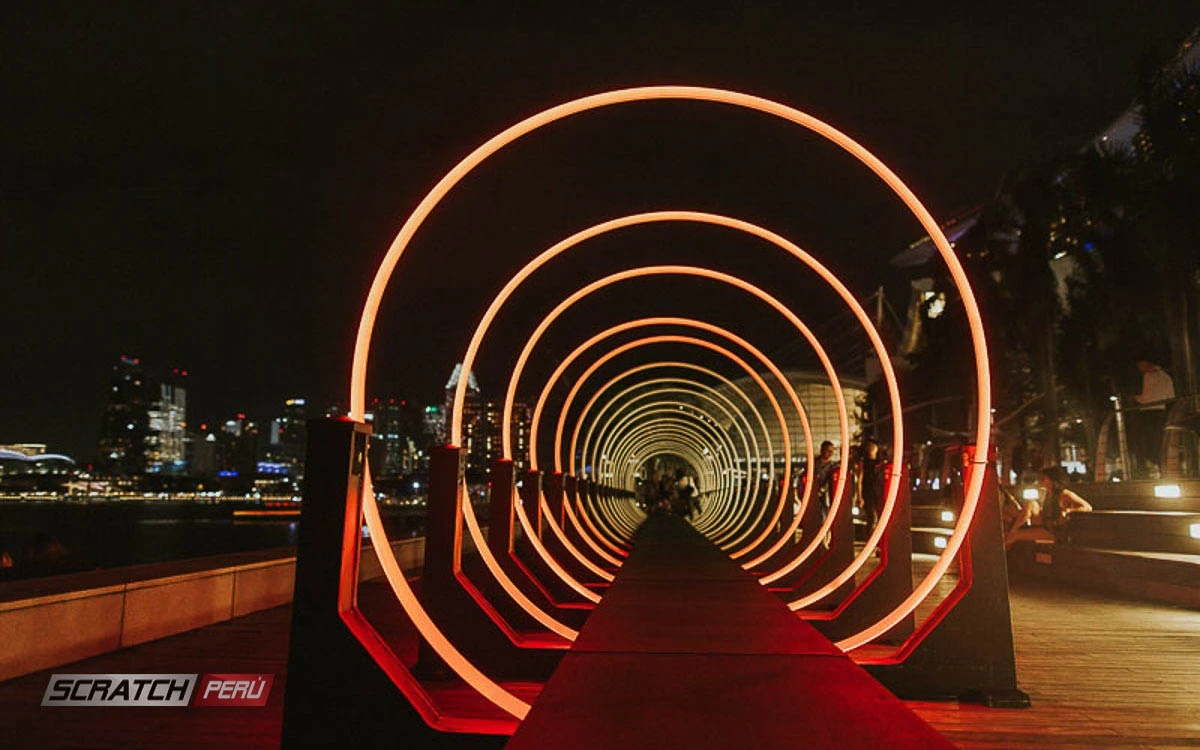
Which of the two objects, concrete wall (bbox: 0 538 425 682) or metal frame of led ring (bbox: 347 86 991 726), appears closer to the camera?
metal frame of led ring (bbox: 347 86 991 726)

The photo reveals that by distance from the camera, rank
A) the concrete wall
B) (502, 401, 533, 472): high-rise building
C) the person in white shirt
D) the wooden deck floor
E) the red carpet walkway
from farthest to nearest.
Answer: the person in white shirt
(502, 401, 533, 472): high-rise building
the concrete wall
the wooden deck floor
the red carpet walkway

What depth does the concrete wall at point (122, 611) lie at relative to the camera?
18.6 feet

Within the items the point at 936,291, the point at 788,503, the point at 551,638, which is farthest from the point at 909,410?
the point at 551,638

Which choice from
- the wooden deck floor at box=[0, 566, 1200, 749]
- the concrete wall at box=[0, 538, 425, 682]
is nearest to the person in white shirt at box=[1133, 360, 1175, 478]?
the wooden deck floor at box=[0, 566, 1200, 749]

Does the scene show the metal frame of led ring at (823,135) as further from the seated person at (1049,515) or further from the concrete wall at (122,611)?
the seated person at (1049,515)

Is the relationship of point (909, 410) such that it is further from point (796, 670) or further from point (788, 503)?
point (796, 670)

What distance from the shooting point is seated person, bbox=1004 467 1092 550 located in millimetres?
14102

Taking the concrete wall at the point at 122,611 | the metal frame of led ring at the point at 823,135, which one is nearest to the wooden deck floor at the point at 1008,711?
the concrete wall at the point at 122,611

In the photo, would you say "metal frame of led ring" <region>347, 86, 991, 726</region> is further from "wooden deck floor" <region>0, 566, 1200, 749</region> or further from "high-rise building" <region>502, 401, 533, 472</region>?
"high-rise building" <region>502, 401, 533, 472</region>

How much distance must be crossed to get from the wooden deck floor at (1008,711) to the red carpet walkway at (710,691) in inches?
36.3

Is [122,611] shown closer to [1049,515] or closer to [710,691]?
[710,691]

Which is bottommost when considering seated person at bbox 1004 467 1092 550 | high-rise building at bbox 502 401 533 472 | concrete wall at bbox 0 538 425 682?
concrete wall at bbox 0 538 425 682

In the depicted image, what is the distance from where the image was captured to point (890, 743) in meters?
3.17

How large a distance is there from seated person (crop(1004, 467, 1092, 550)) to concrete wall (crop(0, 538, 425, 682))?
35.4 feet
